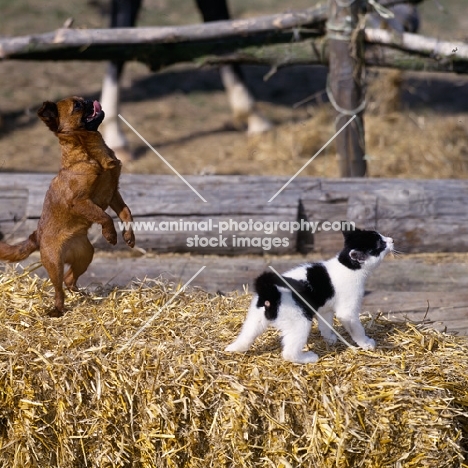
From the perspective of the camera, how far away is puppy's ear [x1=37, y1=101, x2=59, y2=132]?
110 inches

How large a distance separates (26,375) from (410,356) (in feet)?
4.38

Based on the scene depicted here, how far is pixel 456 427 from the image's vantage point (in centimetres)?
257

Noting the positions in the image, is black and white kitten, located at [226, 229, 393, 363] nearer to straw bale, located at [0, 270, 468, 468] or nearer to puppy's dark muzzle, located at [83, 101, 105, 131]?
straw bale, located at [0, 270, 468, 468]

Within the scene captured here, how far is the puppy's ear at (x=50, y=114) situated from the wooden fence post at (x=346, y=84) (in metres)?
2.70

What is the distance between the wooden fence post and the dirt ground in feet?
0.44

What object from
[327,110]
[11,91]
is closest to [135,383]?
[327,110]

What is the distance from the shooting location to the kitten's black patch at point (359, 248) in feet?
9.39

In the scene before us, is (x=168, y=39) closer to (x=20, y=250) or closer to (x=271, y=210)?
(x=271, y=210)

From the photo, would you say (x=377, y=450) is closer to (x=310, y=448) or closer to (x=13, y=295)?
(x=310, y=448)

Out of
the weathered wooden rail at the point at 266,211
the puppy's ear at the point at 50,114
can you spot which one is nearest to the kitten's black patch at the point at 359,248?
the puppy's ear at the point at 50,114

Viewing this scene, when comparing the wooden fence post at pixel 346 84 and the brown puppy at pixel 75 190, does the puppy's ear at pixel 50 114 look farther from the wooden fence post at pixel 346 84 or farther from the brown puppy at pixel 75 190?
the wooden fence post at pixel 346 84

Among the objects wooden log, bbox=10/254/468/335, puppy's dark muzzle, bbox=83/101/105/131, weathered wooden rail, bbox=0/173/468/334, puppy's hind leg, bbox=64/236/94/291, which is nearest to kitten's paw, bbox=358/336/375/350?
wooden log, bbox=10/254/468/335

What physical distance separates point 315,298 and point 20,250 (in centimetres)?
120

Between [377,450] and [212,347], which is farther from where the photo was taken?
[212,347]
